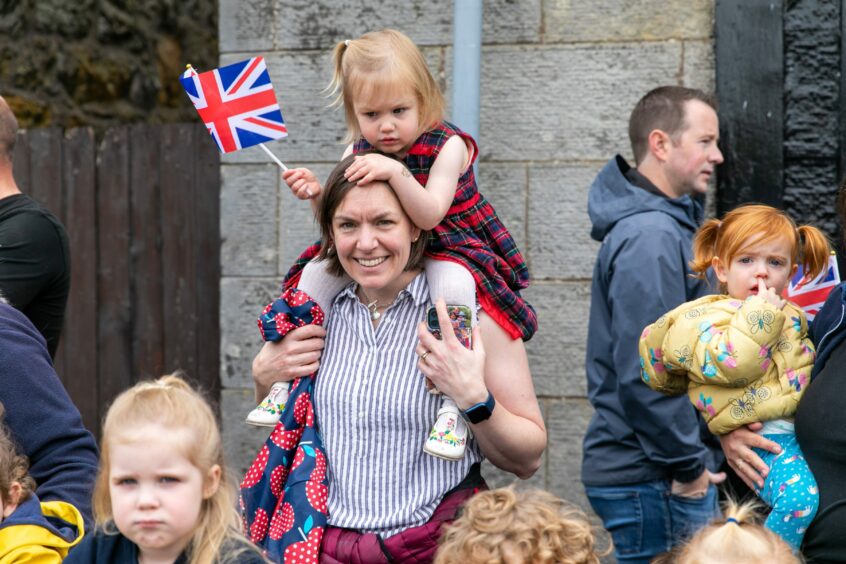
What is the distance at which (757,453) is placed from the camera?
2.92 m

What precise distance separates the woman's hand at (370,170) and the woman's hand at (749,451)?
1032 mm

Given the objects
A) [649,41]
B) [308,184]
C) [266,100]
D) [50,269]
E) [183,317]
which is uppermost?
[649,41]

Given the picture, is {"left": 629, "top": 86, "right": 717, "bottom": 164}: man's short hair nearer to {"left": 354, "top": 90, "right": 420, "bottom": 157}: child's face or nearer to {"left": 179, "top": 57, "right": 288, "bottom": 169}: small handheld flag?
{"left": 354, "top": 90, "right": 420, "bottom": 157}: child's face

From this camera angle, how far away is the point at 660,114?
4.25m

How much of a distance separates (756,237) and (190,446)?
147 centimetres

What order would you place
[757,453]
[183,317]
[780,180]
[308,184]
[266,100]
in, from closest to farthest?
1. [757,453]
2. [308,184]
3. [266,100]
4. [780,180]
5. [183,317]

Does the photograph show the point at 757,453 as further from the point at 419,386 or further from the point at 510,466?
the point at 419,386

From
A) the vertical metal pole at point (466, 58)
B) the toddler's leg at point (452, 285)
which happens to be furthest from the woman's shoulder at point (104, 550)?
the vertical metal pole at point (466, 58)

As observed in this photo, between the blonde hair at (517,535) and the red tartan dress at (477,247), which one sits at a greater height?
the red tartan dress at (477,247)

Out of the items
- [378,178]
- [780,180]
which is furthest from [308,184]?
[780,180]

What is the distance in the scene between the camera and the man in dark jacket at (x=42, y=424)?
3031 millimetres

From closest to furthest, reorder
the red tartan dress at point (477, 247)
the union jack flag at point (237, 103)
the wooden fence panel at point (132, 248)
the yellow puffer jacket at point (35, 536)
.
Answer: the yellow puffer jacket at point (35, 536) → the red tartan dress at point (477, 247) → the union jack flag at point (237, 103) → the wooden fence panel at point (132, 248)

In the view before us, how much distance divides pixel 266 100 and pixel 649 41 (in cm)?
204

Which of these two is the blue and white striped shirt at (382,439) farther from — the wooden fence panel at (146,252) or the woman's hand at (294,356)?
the wooden fence panel at (146,252)
